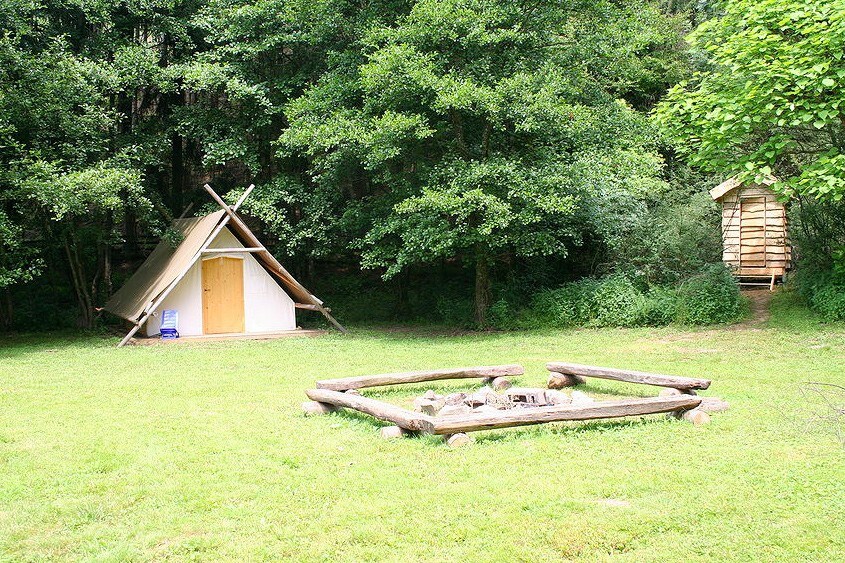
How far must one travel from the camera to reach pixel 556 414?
6305 millimetres

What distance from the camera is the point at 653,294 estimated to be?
52.1ft

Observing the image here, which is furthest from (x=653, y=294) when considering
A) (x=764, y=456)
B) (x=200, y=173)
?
(x=200, y=173)

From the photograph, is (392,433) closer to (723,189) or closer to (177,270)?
(177,270)

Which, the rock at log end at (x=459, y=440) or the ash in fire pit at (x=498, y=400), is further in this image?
the ash in fire pit at (x=498, y=400)

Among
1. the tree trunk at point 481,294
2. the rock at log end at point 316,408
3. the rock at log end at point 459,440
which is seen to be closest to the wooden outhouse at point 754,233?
the tree trunk at point 481,294

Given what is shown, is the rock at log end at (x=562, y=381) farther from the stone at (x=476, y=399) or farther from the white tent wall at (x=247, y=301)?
the white tent wall at (x=247, y=301)

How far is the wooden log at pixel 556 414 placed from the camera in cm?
610

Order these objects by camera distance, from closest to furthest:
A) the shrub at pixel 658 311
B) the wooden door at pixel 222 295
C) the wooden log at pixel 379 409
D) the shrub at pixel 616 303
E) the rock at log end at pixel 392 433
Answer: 1. the wooden log at pixel 379 409
2. the rock at log end at pixel 392 433
3. the shrub at pixel 658 311
4. the shrub at pixel 616 303
5. the wooden door at pixel 222 295

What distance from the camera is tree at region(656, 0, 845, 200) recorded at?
37.1ft

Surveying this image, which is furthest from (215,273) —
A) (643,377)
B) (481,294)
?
(643,377)

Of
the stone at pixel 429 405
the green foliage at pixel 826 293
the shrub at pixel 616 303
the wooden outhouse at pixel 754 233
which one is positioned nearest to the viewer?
the stone at pixel 429 405

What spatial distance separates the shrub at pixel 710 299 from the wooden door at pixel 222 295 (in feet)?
31.9

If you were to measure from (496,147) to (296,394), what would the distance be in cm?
923

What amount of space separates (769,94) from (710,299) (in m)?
4.74
